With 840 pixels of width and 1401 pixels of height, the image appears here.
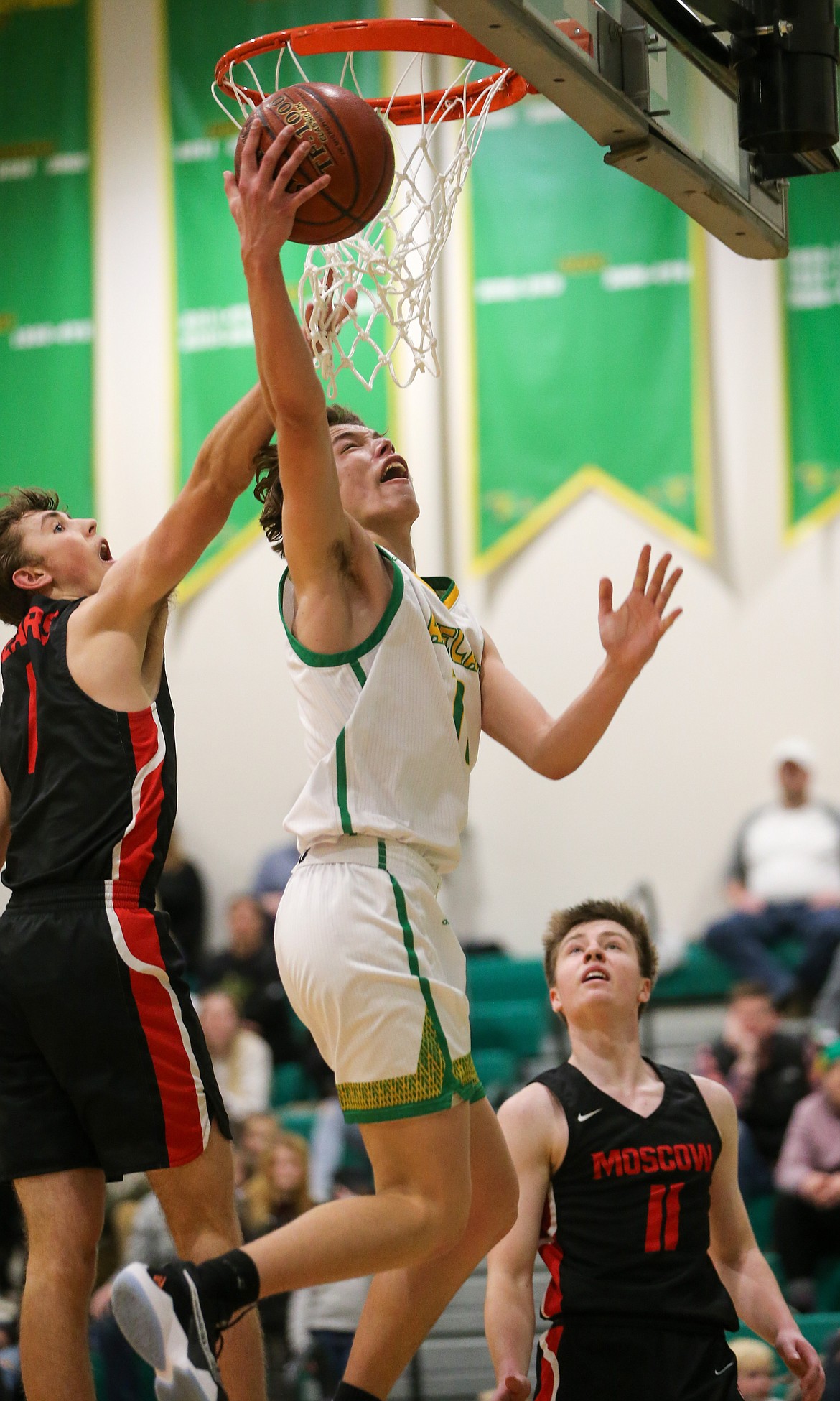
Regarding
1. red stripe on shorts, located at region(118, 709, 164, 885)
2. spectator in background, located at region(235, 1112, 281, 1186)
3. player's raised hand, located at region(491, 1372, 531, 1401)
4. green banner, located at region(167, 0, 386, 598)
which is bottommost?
spectator in background, located at region(235, 1112, 281, 1186)

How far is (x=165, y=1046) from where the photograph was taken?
143 inches

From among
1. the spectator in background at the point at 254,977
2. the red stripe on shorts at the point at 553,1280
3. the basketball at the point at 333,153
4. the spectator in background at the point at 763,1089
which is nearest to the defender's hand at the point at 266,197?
the basketball at the point at 333,153

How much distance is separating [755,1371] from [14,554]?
419cm

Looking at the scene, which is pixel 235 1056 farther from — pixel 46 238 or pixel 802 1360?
pixel 46 238

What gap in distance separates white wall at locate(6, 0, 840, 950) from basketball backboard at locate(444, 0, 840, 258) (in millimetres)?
6524

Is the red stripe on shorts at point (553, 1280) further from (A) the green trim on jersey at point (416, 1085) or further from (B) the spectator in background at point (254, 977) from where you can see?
(B) the spectator in background at point (254, 977)

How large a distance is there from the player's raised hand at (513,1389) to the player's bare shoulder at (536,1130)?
1.76 ft

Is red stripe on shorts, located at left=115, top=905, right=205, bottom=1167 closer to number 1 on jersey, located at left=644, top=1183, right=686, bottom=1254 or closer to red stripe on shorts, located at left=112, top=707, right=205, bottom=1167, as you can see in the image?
red stripe on shorts, located at left=112, top=707, right=205, bottom=1167

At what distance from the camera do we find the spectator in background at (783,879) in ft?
32.8

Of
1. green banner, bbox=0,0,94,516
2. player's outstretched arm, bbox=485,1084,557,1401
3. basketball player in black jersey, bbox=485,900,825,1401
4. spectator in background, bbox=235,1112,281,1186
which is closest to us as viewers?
player's outstretched arm, bbox=485,1084,557,1401

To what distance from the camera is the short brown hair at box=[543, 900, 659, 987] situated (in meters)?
4.49

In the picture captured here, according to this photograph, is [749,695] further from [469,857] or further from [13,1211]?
[13,1211]

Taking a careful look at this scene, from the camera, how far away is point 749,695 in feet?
36.0

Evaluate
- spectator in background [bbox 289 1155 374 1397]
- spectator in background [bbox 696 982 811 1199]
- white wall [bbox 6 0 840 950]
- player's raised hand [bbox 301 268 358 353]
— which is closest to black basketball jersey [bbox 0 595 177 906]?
player's raised hand [bbox 301 268 358 353]
